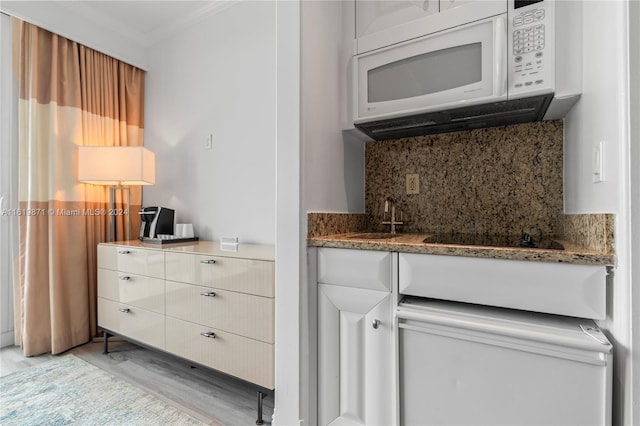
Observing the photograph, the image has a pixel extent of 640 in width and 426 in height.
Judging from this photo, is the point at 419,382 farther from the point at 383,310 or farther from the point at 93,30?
the point at 93,30

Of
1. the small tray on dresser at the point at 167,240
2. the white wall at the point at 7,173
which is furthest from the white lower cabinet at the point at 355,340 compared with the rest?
the white wall at the point at 7,173

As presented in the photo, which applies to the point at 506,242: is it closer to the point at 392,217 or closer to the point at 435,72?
the point at 392,217

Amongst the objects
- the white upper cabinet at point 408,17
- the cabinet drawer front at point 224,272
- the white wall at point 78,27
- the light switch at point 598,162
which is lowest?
the cabinet drawer front at point 224,272

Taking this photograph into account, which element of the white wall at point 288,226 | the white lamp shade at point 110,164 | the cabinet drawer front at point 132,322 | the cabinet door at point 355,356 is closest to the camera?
the cabinet door at point 355,356

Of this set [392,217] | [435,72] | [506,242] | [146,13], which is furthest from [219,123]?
[506,242]

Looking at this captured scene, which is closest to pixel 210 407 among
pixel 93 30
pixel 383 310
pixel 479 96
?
pixel 383 310

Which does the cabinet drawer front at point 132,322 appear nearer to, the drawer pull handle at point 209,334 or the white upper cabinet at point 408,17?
the drawer pull handle at point 209,334

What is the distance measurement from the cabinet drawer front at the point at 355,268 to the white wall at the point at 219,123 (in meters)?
0.97

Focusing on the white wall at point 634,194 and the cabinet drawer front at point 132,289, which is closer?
the white wall at point 634,194

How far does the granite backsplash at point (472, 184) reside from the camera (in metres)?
1.44

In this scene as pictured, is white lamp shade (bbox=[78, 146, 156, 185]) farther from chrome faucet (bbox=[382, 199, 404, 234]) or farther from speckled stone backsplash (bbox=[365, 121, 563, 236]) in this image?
chrome faucet (bbox=[382, 199, 404, 234])

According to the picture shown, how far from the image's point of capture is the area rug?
5.17 ft

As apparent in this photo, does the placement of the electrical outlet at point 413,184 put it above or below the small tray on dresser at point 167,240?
above

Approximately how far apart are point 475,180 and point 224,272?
1.35 metres
